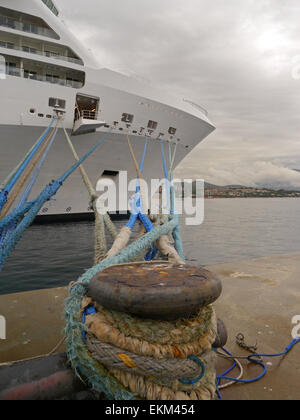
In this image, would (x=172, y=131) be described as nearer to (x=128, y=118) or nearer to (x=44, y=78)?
(x=128, y=118)

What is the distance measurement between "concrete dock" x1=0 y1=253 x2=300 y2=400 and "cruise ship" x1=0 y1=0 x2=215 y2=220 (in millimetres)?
10338

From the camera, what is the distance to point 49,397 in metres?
1.61

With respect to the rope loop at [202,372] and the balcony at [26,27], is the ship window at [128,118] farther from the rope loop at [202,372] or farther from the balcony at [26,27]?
the rope loop at [202,372]

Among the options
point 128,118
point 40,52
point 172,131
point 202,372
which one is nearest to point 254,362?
point 202,372

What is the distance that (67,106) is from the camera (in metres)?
13.2

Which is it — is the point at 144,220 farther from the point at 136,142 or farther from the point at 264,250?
the point at 264,250

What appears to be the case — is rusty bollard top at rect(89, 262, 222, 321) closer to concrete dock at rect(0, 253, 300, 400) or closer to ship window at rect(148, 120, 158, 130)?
concrete dock at rect(0, 253, 300, 400)

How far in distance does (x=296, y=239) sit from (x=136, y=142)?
581 inches

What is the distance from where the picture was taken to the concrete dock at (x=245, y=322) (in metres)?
2.38

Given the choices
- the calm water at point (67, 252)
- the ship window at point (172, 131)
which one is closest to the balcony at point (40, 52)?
the ship window at point (172, 131)

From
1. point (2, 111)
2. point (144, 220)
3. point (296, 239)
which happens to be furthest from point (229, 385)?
point (296, 239)

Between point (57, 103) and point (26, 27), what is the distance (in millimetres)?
4900

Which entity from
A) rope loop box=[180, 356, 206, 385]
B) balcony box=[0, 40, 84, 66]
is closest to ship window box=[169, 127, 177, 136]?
balcony box=[0, 40, 84, 66]

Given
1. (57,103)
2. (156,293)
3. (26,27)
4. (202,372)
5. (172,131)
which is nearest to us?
(156,293)
